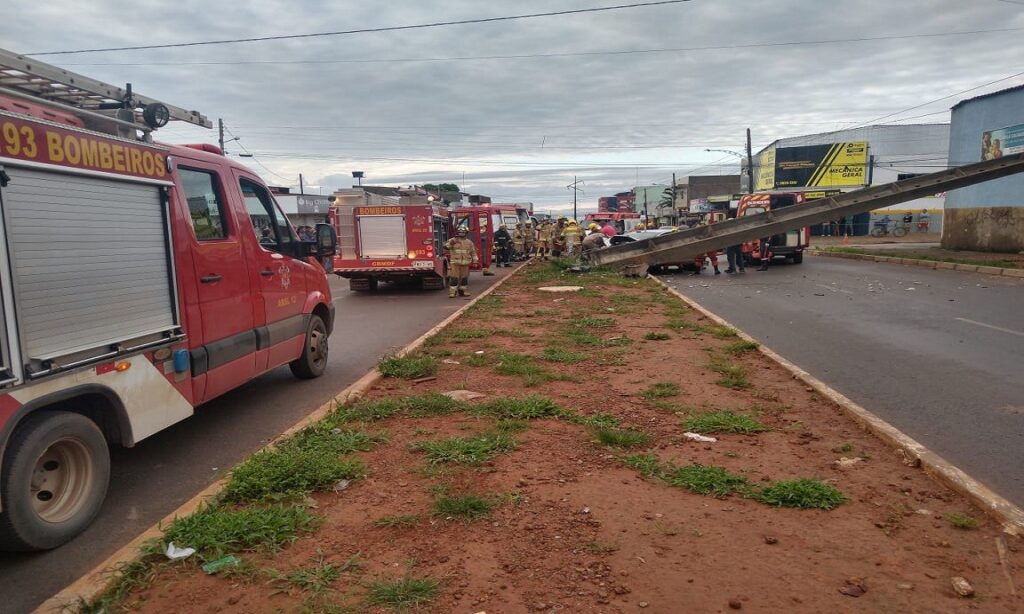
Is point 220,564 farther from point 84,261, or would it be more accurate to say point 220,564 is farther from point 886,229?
point 886,229

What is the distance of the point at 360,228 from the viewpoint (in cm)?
1714

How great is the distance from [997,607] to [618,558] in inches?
62.1

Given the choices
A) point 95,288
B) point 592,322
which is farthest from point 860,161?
point 95,288

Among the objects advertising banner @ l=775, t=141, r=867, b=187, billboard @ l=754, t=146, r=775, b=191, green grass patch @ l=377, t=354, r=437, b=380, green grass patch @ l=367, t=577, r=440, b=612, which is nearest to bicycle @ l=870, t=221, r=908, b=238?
advertising banner @ l=775, t=141, r=867, b=187

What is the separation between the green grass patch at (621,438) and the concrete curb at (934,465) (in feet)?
5.64

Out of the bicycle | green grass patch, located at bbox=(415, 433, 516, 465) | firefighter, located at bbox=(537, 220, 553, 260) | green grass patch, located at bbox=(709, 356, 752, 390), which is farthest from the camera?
the bicycle

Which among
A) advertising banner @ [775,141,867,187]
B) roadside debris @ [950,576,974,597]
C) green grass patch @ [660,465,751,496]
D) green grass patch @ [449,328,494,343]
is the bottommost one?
roadside debris @ [950,576,974,597]

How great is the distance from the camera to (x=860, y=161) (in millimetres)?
52281

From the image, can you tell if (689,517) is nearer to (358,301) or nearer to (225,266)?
(225,266)

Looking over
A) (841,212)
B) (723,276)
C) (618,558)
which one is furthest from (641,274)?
(618,558)

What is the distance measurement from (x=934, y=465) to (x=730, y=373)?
2758 mm

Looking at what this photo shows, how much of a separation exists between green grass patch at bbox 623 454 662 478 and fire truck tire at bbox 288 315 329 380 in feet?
13.7

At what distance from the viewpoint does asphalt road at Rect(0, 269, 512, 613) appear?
3490mm

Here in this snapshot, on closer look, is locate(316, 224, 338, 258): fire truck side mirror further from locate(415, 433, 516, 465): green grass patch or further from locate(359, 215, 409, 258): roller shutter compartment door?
locate(359, 215, 409, 258): roller shutter compartment door
